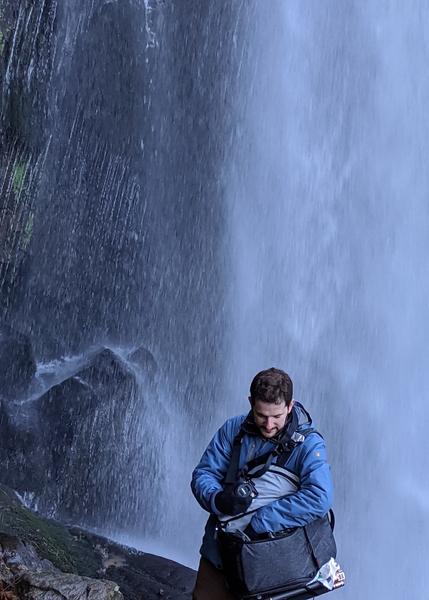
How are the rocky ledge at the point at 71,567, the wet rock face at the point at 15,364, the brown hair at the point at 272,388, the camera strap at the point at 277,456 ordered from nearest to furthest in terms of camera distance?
1. the brown hair at the point at 272,388
2. the camera strap at the point at 277,456
3. the rocky ledge at the point at 71,567
4. the wet rock face at the point at 15,364

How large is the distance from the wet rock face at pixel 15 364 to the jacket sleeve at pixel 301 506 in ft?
25.0

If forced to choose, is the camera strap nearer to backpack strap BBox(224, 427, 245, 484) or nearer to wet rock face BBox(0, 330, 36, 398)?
backpack strap BBox(224, 427, 245, 484)

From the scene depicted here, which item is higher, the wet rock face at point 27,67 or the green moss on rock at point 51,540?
the wet rock face at point 27,67

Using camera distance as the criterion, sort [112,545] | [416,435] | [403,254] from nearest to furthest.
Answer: [112,545]
[416,435]
[403,254]

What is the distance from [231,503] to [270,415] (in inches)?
14.8

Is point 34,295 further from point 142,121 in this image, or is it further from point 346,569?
point 346,569

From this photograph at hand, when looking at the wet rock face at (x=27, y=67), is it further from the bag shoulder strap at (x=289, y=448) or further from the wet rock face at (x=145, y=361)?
the bag shoulder strap at (x=289, y=448)

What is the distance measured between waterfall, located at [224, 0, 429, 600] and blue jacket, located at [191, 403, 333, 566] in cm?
855

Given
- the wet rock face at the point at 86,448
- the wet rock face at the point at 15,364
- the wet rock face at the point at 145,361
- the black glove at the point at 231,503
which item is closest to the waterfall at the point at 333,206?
the wet rock face at the point at 145,361

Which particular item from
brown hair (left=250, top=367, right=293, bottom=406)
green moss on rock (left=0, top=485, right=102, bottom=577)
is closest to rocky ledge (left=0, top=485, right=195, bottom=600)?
green moss on rock (left=0, top=485, right=102, bottom=577)

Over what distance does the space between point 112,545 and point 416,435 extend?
6112 mm

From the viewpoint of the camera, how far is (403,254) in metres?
12.0

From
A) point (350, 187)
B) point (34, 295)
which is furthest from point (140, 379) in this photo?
point (350, 187)

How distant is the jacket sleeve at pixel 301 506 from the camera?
2.81 metres
